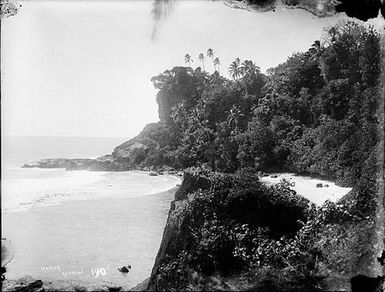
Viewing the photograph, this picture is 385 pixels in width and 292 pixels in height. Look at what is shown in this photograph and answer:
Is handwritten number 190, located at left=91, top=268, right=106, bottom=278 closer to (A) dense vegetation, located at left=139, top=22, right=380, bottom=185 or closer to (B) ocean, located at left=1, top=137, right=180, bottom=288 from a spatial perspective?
(B) ocean, located at left=1, top=137, right=180, bottom=288

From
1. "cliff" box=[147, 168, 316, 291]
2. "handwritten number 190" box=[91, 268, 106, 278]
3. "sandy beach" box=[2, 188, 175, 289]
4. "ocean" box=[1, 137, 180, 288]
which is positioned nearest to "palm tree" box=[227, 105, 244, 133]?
"ocean" box=[1, 137, 180, 288]

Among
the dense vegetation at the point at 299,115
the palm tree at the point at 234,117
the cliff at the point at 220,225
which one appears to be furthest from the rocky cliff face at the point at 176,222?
the palm tree at the point at 234,117

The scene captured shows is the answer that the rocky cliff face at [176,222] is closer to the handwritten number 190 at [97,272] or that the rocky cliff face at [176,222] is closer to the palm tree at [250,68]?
the handwritten number 190 at [97,272]

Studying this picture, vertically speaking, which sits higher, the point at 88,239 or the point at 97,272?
the point at 88,239

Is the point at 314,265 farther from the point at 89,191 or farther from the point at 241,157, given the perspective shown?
the point at 89,191

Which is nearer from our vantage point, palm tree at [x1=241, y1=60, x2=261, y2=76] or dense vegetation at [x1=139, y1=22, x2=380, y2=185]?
dense vegetation at [x1=139, y1=22, x2=380, y2=185]

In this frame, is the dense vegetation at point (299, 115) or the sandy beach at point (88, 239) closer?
the sandy beach at point (88, 239)

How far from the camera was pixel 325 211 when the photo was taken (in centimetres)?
781

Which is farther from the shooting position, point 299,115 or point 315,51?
point 315,51

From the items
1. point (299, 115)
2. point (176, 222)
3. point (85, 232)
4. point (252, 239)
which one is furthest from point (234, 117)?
point (252, 239)

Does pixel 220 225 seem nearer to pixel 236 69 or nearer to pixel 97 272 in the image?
pixel 97 272

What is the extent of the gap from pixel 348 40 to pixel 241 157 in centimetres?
2005

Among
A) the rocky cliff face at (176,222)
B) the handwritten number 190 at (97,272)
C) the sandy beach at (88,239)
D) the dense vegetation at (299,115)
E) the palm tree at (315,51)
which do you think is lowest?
the handwritten number 190 at (97,272)

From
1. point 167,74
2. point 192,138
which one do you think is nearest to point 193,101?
point 167,74
